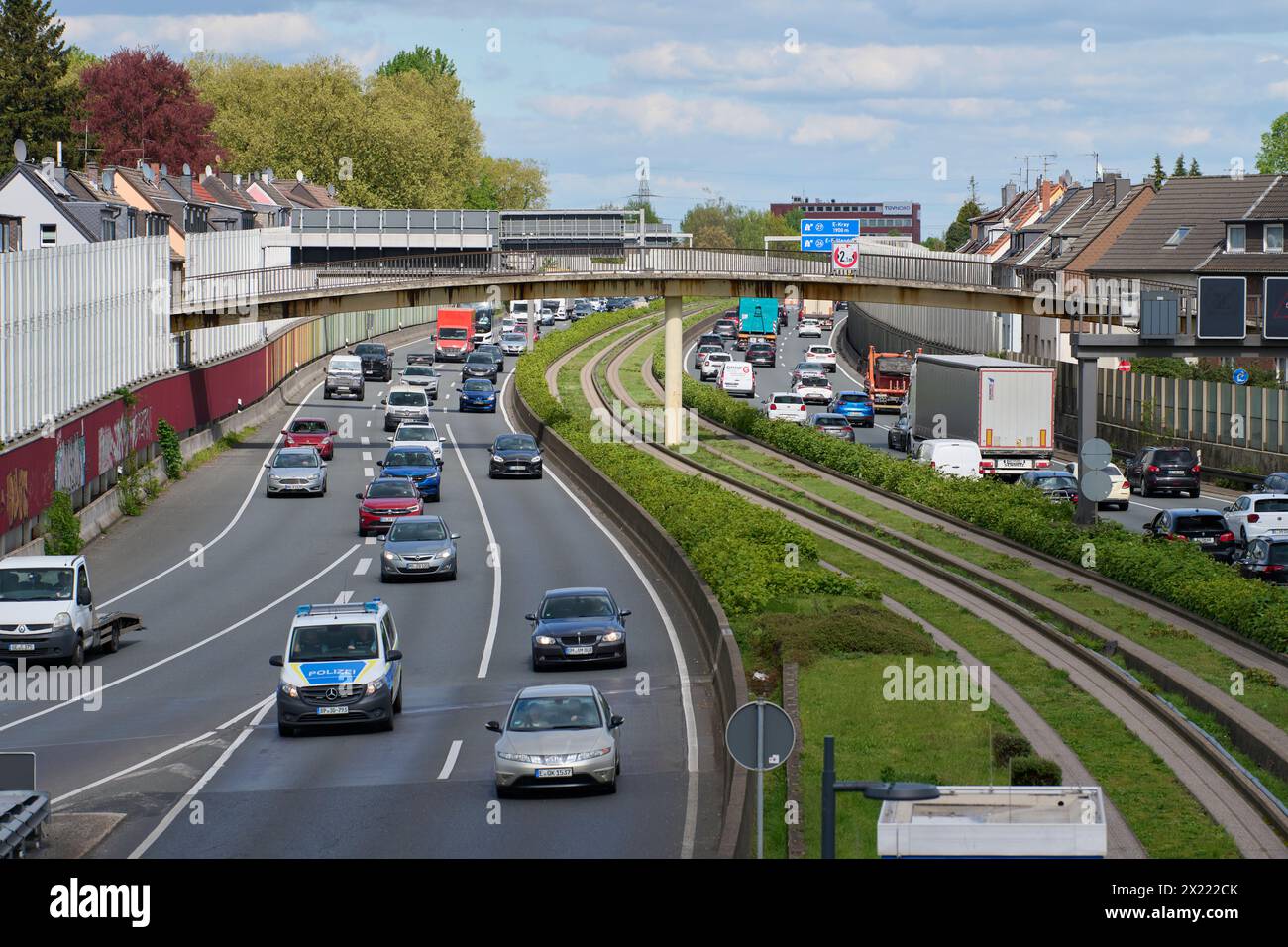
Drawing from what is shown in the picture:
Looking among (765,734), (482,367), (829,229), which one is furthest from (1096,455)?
(482,367)

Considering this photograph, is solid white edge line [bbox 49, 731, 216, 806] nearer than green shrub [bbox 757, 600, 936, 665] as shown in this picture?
Yes

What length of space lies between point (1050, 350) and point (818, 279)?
31.5m

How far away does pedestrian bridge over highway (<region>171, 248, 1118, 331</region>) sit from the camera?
6944 cm

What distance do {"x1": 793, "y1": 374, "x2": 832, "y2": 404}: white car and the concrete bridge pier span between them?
13243mm

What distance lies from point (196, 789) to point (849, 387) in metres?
80.7

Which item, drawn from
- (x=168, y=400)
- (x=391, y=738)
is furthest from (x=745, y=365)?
(x=391, y=738)

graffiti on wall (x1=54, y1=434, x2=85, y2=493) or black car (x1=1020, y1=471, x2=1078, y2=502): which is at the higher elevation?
graffiti on wall (x1=54, y1=434, x2=85, y2=493)

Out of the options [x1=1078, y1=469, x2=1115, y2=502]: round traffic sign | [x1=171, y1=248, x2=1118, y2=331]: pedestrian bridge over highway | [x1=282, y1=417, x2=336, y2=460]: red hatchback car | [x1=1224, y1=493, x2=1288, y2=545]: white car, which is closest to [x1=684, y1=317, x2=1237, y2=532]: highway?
[x1=1224, y1=493, x2=1288, y2=545]: white car

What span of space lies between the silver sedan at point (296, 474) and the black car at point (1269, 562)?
1163 inches

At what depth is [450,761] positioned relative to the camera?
2486 centimetres

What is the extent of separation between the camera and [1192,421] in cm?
6644

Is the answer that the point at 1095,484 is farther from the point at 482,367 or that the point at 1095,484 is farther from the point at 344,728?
Result: the point at 482,367

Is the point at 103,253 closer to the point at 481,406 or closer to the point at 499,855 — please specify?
the point at 481,406

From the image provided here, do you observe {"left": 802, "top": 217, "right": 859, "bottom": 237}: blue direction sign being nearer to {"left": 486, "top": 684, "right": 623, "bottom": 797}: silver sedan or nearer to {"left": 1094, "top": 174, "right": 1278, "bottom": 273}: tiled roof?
{"left": 1094, "top": 174, "right": 1278, "bottom": 273}: tiled roof
